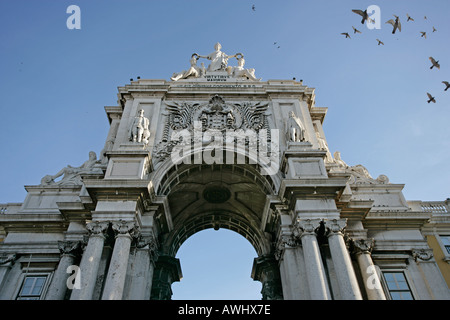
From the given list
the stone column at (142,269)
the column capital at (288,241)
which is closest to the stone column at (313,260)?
the column capital at (288,241)

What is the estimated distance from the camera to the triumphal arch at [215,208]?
51.1 feet

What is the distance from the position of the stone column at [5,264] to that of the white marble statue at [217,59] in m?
17.2

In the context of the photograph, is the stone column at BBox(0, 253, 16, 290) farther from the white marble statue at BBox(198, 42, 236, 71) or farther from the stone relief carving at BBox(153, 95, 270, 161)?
the white marble statue at BBox(198, 42, 236, 71)

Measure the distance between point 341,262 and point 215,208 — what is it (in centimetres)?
1122

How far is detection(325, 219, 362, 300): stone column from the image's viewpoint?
13.8m

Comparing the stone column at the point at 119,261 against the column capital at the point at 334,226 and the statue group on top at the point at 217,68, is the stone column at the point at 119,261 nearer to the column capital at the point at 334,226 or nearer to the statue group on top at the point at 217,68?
the column capital at the point at 334,226

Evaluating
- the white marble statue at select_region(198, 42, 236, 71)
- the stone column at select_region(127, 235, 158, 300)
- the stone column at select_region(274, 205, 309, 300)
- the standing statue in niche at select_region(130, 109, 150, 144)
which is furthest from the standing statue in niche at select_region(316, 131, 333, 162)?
the stone column at select_region(127, 235, 158, 300)

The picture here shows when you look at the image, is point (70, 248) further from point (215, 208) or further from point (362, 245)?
point (362, 245)

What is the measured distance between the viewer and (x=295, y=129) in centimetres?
Result: 2027

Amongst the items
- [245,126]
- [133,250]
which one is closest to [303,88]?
[245,126]

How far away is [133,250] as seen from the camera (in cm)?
1638

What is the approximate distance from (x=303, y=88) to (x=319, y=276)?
517 inches

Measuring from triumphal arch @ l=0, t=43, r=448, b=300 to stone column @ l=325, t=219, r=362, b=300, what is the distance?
0.14 ft
